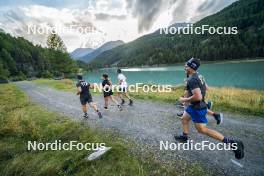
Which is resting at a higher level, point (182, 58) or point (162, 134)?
point (182, 58)

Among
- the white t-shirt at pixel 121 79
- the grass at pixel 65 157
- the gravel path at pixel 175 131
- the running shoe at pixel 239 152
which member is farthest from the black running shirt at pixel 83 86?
the running shoe at pixel 239 152

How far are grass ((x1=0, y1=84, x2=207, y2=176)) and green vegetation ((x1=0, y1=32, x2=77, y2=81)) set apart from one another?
73.7 meters

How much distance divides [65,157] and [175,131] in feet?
14.7

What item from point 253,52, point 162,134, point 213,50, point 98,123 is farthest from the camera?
point 213,50

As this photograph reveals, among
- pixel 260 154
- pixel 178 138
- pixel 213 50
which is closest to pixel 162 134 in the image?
pixel 178 138

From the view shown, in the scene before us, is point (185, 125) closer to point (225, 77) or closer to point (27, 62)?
point (225, 77)

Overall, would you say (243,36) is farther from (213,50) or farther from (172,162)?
(172,162)

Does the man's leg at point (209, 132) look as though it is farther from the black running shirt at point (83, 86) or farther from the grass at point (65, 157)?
the black running shirt at point (83, 86)

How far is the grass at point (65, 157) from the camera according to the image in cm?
619

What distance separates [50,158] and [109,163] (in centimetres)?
250

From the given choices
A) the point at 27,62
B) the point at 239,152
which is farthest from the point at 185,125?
the point at 27,62

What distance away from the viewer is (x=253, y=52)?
12606 centimetres

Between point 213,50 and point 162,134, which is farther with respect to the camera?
point 213,50

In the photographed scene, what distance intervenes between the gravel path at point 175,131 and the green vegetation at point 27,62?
71548 millimetres
